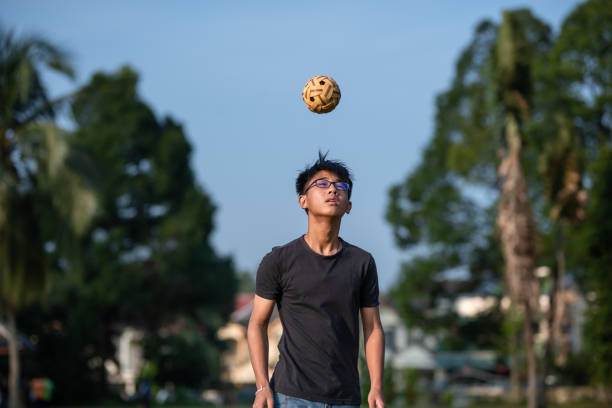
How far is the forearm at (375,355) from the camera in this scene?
16.9ft

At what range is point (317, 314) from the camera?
5.14 m

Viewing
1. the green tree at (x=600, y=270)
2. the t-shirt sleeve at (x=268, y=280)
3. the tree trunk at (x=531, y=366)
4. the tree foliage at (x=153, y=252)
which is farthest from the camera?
the tree foliage at (x=153, y=252)

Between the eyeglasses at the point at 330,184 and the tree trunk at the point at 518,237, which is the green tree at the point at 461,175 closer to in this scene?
the tree trunk at the point at 518,237

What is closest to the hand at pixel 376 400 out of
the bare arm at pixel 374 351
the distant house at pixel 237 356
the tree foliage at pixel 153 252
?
the bare arm at pixel 374 351

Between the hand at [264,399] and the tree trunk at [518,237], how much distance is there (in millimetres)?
21888

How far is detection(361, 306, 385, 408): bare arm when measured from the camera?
5.11m

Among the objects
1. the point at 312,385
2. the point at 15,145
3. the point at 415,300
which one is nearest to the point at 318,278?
the point at 312,385

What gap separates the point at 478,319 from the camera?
45.5 metres

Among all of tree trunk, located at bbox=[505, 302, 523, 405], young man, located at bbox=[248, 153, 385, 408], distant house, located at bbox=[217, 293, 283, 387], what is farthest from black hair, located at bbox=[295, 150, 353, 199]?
distant house, located at bbox=[217, 293, 283, 387]

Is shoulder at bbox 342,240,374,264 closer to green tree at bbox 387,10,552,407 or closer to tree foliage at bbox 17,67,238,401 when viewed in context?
green tree at bbox 387,10,552,407

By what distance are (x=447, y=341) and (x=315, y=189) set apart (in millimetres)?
40877

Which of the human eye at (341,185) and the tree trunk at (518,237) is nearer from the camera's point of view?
the human eye at (341,185)

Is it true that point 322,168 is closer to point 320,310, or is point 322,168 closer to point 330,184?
point 330,184

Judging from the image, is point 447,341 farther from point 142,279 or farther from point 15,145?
point 15,145
